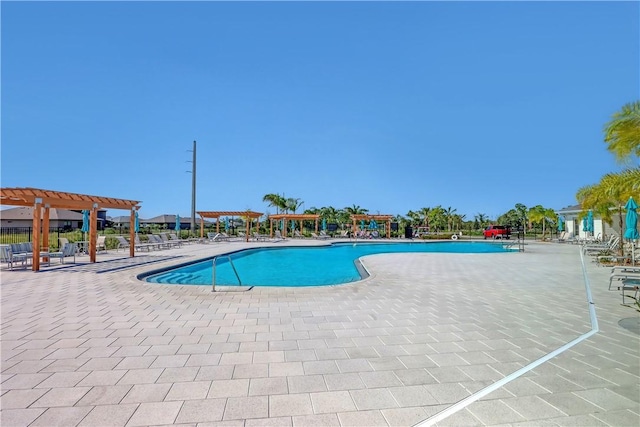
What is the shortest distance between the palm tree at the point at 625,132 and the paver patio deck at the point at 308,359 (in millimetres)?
3084

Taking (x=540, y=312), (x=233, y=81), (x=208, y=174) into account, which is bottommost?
(x=540, y=312)

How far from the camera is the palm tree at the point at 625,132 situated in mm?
6074

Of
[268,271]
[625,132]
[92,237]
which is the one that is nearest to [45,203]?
[92,237]

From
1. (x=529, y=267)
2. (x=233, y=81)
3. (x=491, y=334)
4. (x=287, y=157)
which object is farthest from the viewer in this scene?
(x=287, y=157)

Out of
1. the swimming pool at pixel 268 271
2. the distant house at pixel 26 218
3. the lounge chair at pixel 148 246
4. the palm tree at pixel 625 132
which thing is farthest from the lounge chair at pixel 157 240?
the distant house at pixel 26 218

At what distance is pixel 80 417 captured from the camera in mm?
2115

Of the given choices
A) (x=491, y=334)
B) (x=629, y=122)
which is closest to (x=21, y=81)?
(x=491, y=334)

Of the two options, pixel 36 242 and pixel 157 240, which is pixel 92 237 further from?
pixel 157 240

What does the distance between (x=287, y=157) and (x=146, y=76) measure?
24.4m

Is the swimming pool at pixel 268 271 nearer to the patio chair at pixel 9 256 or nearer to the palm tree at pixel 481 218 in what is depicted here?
the patio chair at pixel 9 256

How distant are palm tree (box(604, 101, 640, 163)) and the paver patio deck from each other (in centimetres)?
308

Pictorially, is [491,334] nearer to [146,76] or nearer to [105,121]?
[146,76]

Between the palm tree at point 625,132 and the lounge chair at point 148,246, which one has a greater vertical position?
the palm tree at point 625,132

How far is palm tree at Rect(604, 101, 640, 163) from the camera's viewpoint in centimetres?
607
